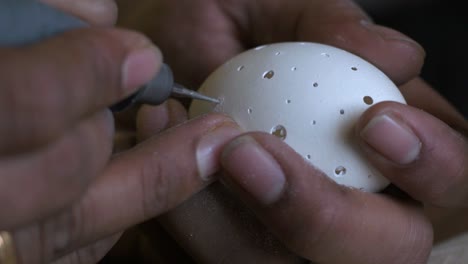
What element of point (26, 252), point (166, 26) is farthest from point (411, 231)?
point (166, 26)

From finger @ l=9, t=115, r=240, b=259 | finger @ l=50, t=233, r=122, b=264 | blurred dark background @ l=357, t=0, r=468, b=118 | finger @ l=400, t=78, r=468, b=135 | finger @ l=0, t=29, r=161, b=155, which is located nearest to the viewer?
finger @ l=0, t=29, r=161, b=155

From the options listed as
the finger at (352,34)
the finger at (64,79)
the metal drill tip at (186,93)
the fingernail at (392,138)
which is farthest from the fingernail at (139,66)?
the finger at (352,34)

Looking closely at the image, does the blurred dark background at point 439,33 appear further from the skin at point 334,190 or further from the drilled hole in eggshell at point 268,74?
the drilled hole in eggshell at point 268,74

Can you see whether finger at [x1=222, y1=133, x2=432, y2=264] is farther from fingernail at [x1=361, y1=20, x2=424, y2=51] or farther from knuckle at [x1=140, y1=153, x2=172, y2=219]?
fingernail at [x1=361, y1=20, x2=424, y2=51]

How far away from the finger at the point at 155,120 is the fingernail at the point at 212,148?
159mm

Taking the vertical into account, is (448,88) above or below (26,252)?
below

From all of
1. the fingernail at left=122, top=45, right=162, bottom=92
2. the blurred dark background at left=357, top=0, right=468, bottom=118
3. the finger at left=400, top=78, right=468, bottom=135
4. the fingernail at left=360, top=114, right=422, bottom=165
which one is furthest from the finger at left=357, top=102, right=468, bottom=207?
the blurred dark background at left=357, top=0, right=468, bottom=118

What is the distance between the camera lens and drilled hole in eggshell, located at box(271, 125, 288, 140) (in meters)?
0.52

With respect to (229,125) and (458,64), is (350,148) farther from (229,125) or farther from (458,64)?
(458,64)

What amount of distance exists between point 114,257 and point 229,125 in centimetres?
36

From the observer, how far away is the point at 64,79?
31 cm

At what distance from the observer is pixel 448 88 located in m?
1.33

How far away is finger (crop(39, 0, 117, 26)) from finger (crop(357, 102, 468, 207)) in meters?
0.25

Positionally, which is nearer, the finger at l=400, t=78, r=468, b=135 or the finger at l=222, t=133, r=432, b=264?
the finger at l=222, t=133, r=432, b=264
